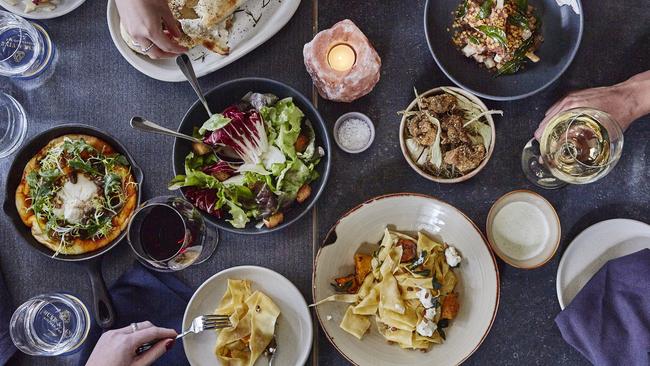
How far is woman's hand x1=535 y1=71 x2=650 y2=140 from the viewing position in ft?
5.54

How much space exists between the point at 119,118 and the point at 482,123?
105 centimetres

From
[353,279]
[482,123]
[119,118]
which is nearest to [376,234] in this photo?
[353,279]

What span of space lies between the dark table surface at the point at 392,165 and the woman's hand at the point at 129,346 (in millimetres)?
214

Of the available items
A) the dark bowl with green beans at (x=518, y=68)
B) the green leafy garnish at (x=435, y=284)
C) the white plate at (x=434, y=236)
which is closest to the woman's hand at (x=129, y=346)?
the white plate at (x=434, y=236)

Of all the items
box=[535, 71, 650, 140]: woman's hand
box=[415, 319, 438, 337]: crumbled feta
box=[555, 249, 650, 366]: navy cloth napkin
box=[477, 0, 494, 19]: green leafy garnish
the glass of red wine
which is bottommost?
box=[555, 249, 650, 366]: navy cloth napkin

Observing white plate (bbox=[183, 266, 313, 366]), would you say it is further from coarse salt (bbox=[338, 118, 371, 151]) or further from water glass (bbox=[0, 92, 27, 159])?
water glass (bbox=[0, 92, 27, 159])

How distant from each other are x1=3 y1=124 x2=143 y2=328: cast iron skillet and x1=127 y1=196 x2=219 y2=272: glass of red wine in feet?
0.48

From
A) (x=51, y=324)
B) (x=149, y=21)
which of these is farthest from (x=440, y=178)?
(x=51, y=324)

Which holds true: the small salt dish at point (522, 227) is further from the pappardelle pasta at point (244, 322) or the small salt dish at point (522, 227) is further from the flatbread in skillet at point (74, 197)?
the flatbread in skillet at point (74, 197)

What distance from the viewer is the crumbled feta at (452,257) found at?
1.67 metres

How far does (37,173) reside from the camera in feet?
5.58

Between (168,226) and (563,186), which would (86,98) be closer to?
(168,226)

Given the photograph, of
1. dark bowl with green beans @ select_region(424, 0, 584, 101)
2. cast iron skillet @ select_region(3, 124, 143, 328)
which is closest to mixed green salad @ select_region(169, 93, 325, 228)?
cast iron skillet @ select_region(3, 124, 143, 328)

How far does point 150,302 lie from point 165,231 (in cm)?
28
